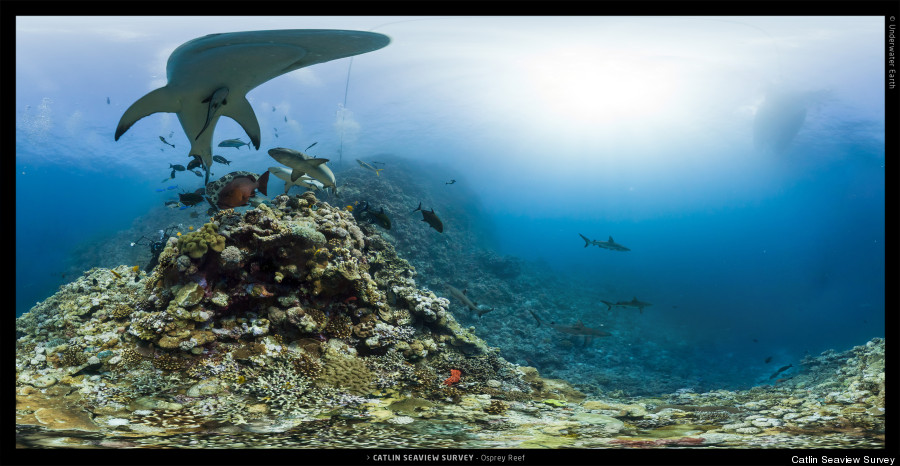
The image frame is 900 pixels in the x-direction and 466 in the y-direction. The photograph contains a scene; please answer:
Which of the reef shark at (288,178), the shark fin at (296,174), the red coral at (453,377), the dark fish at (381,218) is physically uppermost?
the reef shark at (288,178)

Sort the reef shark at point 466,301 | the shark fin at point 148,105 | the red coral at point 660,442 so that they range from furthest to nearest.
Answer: the reef shark at point 466,301, the shark fin at point 148,105, the red coral at point 660,442

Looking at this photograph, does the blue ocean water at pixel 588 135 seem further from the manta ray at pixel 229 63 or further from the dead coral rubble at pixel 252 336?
the dead coral rubble at pixel 252 336

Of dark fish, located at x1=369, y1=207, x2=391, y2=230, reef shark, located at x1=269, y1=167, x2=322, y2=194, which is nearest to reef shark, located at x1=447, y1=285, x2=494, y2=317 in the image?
dark fish, located at x1=369, y1=207, x2=391, y2=230

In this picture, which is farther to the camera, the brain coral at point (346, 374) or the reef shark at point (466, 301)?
the reef shark at point (466, 301)

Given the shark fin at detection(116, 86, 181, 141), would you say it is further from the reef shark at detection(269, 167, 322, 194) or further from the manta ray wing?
the reef shark at detection(269, 167, 322, 194)

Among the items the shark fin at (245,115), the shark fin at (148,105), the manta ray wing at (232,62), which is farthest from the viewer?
the shark fin at (245,115)

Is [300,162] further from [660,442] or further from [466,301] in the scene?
[660,442]

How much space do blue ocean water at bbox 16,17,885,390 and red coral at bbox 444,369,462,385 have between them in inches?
136

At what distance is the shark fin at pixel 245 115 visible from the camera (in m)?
3.44

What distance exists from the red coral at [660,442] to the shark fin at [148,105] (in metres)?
4.81

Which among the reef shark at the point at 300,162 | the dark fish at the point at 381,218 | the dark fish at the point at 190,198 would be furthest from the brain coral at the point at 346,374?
the dark fish at the point at 190,198

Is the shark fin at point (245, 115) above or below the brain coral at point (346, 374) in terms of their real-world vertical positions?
above

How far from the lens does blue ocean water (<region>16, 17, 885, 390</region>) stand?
3672 millimetres
